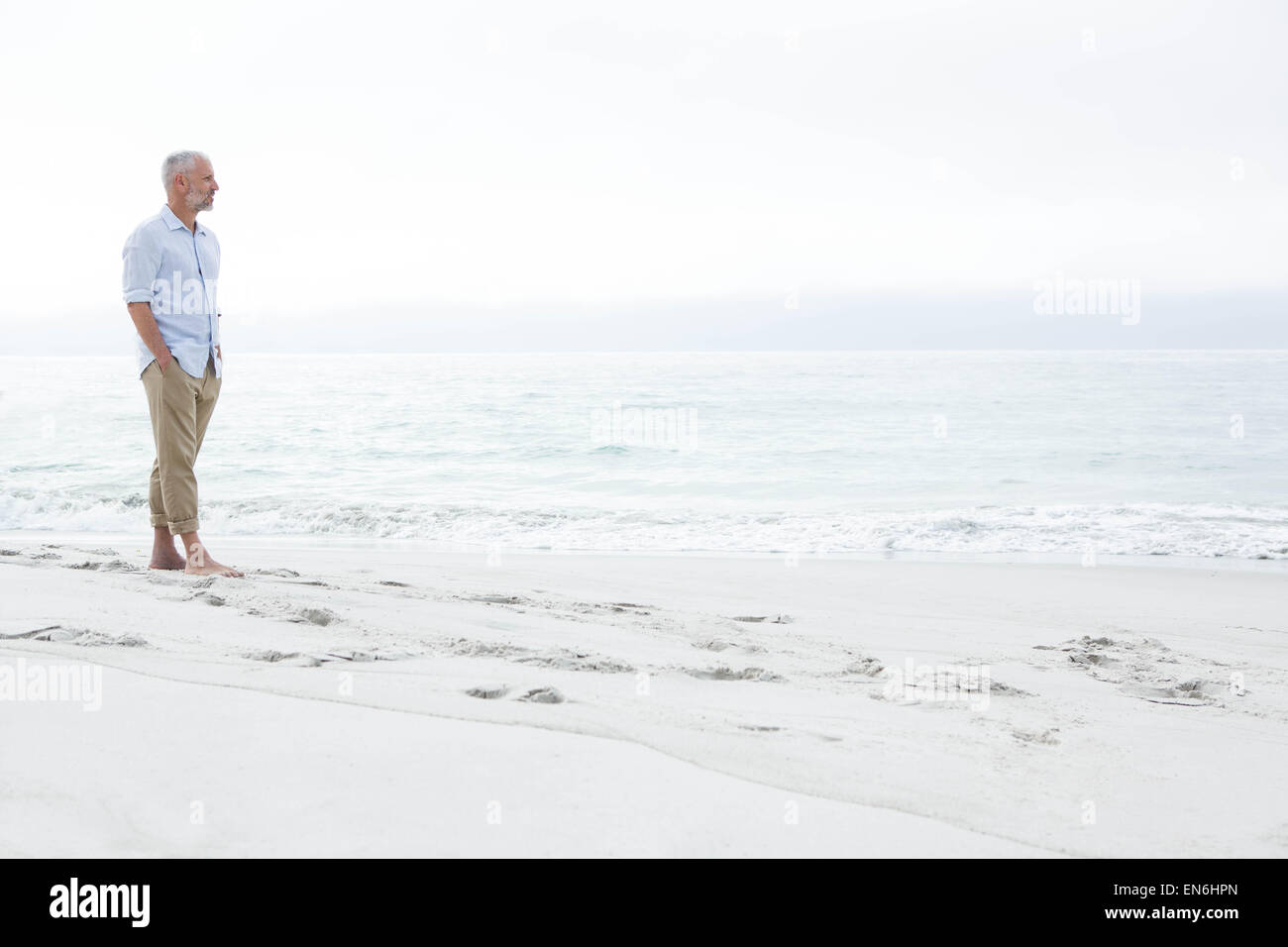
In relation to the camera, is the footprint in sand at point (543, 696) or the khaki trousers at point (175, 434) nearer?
the footprint in sand at point (543, 696)

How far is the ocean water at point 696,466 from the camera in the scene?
9.06 metres

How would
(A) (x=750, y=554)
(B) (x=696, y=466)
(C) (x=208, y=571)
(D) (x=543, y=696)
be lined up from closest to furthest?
(D) (x=543, y=696) → (C) (x=208, y=571) → (A) (x=750, y=554) → (B) (x=696, y=466)

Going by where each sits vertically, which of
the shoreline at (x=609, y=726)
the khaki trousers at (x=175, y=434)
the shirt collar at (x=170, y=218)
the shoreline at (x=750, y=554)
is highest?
the shirt collar at (x=170, y=218)

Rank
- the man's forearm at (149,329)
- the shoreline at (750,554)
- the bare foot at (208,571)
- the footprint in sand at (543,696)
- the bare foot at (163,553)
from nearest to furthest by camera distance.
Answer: the footprint in sand at (543,696) < the man's forearm at (149,329) < the bare foot at (208,571) < the bare foot at (163,553) < the shoreline at (750,554)

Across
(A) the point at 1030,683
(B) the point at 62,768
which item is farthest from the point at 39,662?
(A) the point at 1030,683

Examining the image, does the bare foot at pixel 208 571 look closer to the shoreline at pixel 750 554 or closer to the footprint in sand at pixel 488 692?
the footprint in sand at pixel 488 692

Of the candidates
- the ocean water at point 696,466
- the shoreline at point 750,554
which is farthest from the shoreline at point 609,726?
the ocean water at point 696,466

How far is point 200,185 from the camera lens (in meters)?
4.32

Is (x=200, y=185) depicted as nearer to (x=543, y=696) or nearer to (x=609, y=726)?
(x=543, y=696)

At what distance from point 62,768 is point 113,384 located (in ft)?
99.1

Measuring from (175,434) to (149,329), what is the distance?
1.61 feet

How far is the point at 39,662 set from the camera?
8.57ft

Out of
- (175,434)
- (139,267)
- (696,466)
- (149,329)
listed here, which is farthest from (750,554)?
(696,466)
